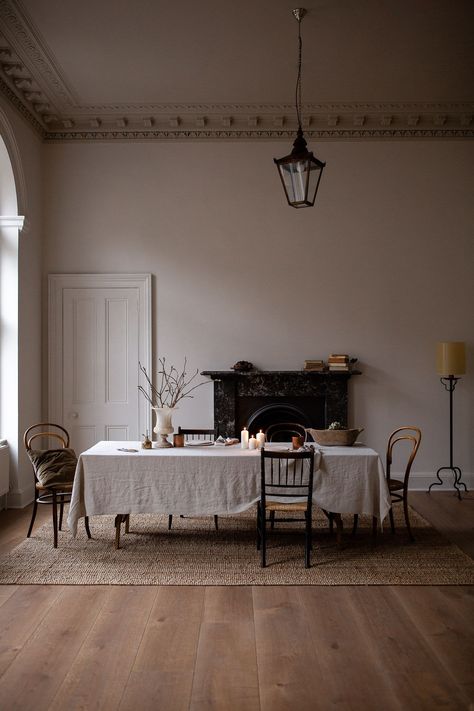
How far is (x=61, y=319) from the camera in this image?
7301 mm

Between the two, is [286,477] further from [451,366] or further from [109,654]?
[451,366]

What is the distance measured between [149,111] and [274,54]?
1858mm

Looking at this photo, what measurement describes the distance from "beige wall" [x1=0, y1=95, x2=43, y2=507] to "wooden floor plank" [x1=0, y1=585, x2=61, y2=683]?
8.11ft

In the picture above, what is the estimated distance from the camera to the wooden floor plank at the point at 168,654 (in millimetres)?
2869

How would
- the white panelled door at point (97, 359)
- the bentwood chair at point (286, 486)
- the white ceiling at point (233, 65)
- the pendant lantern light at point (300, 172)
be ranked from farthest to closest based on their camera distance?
the white panelled door at point (97, 359), the white ceiling at point (233, 65), the bentwood chair at point (286, 486), the pendant lantern light at point (300, 172)

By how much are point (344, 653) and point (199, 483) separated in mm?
1906

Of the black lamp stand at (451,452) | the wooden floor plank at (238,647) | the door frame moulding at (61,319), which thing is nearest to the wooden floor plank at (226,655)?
the wooden floor plank at (238,647)

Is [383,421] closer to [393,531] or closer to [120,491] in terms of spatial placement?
[393,531]

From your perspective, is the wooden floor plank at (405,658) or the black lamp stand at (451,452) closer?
the wooden floor plank at (405,658)

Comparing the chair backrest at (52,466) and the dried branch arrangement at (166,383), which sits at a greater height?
the dried branch arrangement at (166,383)

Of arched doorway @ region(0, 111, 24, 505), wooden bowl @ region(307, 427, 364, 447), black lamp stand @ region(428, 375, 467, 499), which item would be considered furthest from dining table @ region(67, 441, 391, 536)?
black lamp stand @ region(428, 375, 467, 499)

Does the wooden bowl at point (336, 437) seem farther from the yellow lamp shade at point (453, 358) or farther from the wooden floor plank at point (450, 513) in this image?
the yellow lamp shade at point (453, 358)

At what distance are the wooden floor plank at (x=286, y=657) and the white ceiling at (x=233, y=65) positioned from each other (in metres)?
4.46

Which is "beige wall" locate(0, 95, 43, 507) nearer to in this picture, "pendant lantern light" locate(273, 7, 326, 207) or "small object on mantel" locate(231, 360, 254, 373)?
"small object on mantel" locate(231, 360, 254, 373)
